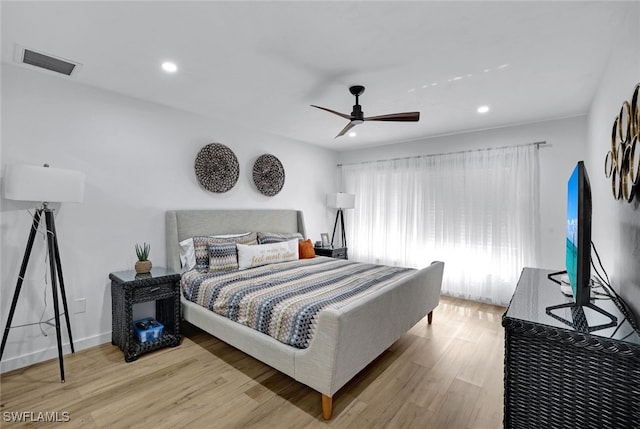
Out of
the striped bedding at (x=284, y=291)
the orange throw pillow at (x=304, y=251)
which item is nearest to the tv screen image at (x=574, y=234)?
the striped bedding at (x=284, y=291)

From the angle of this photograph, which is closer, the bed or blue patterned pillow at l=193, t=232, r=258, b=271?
the bed

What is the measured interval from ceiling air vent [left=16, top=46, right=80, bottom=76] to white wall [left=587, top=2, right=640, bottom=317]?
3.86 metres

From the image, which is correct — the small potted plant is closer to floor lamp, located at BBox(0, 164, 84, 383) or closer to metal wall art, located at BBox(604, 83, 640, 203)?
floor lamp, located at BBox(0, 164, 84, 383)

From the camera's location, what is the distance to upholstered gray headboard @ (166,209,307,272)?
334 centimetres

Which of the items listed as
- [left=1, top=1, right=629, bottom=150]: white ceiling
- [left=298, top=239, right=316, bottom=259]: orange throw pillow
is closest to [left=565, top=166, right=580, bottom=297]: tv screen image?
[left=1, top=1, right=629, bottom=150]: white ceiling

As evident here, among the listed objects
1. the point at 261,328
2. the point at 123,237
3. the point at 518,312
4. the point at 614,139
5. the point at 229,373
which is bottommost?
the point at 229,373

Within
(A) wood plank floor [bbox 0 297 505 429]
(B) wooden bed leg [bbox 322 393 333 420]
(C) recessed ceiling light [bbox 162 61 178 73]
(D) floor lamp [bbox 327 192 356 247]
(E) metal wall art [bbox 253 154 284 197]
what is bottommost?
(A) wood plank floor [bbox 0 297 505 429]

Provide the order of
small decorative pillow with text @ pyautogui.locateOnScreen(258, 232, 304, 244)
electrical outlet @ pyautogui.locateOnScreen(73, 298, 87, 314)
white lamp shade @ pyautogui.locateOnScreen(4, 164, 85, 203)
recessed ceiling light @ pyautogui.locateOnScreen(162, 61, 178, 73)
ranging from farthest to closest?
small decorative pillow with text @ pyautogui.locateOnScreen(258, 232, 304, 244)
electrical outlet @ pyautogui.locateOnScreen(73, 298, 87, 314)
recessed ceiling light @ pyautogui.locateOnScreen(162, 61, 178, 73)
white lamp shade @ pyautogui.locateOnScreen(4, 164, 85, 203)

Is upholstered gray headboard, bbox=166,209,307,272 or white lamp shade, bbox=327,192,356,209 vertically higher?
white lamp shade, bbox=327,192,356,209

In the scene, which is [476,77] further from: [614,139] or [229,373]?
[229,373]

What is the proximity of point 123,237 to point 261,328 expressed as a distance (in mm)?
1856

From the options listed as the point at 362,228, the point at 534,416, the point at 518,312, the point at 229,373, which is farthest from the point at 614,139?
the point at 362,228

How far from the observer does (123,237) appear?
306cm

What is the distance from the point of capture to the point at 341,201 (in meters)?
5.29
